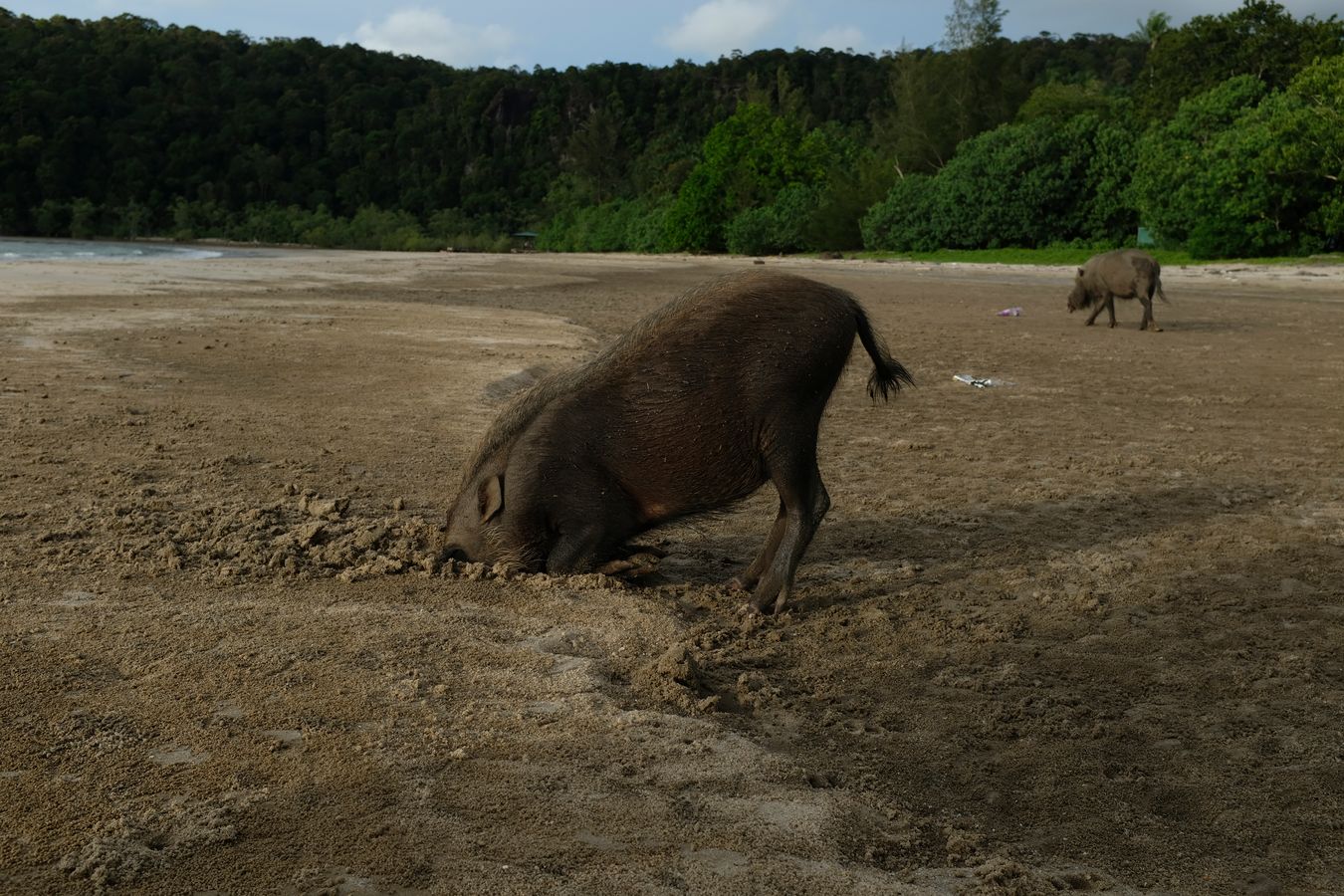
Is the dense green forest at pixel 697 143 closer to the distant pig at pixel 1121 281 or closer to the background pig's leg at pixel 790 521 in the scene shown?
the distant pig at pixel 1121 281

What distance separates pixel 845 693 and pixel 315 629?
6.72 feet

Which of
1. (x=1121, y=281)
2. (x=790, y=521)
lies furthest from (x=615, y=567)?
(x=1121, y=281)

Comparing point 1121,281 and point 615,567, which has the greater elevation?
point 1121,281

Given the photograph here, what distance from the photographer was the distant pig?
60.6 ft

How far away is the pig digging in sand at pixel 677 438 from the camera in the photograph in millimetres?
5352

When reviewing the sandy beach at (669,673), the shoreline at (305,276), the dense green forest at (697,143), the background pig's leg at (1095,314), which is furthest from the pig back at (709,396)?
the dense green forest at (697,143)

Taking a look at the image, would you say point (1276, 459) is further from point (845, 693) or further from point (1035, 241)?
point (1035, 241)

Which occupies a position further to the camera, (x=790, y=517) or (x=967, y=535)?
(x=967, y=535)

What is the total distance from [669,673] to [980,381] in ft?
29.8

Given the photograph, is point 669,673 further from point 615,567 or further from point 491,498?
point 491,498

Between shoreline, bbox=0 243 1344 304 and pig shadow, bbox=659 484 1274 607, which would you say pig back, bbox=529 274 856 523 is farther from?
shoreline, bbox=0 243 1344 304

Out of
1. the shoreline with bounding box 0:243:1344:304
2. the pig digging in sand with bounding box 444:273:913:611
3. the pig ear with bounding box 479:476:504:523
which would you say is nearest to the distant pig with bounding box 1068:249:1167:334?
the shoreline with bounding box 0:243:1344:304

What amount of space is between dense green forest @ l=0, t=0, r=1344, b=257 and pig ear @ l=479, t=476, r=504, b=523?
33955 millimetres

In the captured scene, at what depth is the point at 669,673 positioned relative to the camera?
13.7ft
